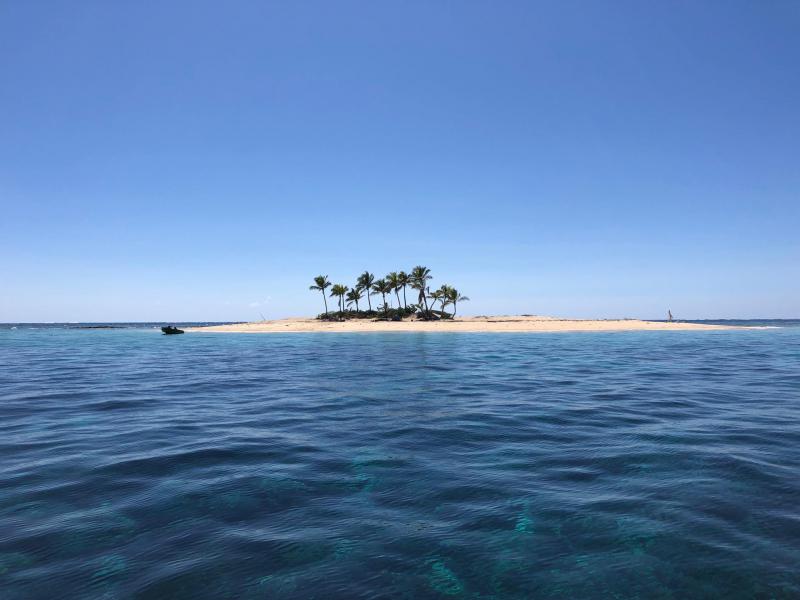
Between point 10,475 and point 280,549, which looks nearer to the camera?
point 280,549

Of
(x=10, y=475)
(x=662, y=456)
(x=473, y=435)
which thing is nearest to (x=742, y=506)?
(x=662, y=456)

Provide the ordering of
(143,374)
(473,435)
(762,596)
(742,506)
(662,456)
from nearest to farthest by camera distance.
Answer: (762,596) < (742,506) < (662,456) < (473,435) < (143,374)

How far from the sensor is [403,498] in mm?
6828

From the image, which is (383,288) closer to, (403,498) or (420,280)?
(420,280)

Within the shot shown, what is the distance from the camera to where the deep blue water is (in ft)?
15.6

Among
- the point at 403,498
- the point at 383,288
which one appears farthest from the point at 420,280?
the point at 403,498

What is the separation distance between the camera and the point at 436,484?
24.2ft

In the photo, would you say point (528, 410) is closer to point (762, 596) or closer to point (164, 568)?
point (762, 596)

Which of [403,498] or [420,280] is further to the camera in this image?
[420,280]

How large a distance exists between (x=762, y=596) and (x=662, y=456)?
15.3ft

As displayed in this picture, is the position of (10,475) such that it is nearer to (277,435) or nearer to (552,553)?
(277,435)

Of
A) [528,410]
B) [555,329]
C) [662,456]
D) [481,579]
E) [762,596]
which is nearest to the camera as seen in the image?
[762,596]

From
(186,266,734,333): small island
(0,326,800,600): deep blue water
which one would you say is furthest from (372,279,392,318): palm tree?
(0,326,800,600): deep blue water

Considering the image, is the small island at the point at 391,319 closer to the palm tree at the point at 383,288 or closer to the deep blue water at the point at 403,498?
the palm tree at the point at 383,288
